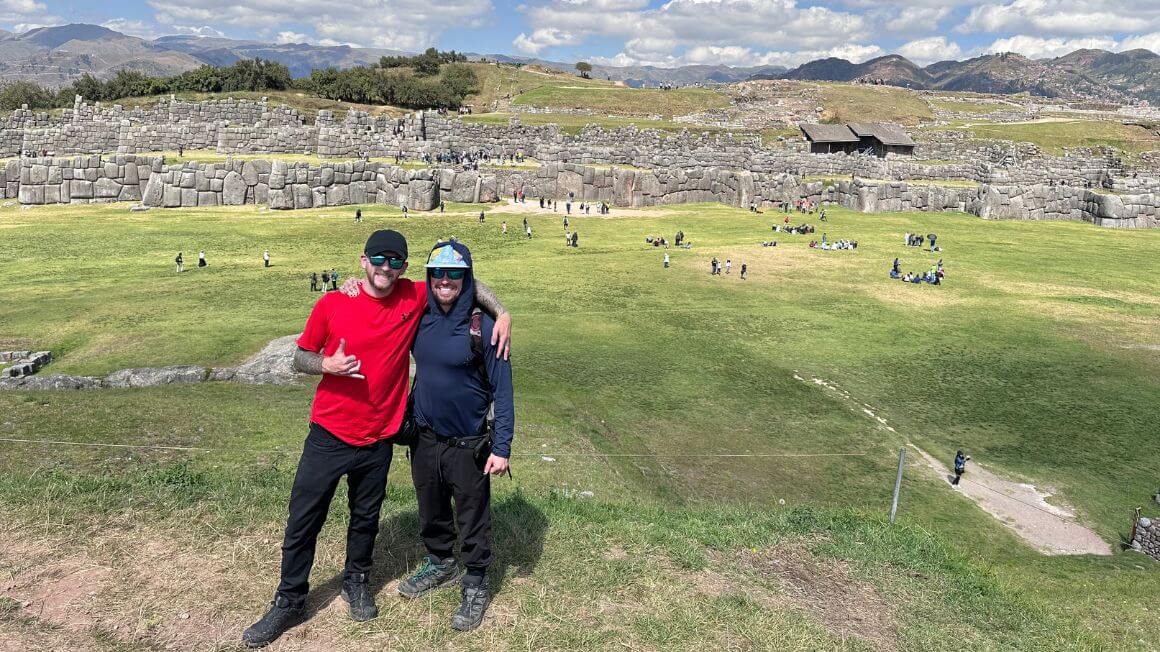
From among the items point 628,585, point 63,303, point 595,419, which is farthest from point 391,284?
point 63,303

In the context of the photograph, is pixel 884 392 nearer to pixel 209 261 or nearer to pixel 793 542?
pixel 793 542

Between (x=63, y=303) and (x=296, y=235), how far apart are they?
1285 cm

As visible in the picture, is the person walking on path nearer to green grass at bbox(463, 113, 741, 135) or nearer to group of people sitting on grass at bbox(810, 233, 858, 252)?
group of people sitting on grass at bbox(810, 233, 858, 252)

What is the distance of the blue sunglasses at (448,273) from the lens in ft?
15.5

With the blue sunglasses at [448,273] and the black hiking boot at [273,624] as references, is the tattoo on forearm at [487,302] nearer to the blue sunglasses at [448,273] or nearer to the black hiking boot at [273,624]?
the blue sunglasses at [448,273]

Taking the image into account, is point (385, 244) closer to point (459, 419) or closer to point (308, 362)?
point (308, 362)

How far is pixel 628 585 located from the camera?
5836 mm

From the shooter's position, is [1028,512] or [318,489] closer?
[318,489]

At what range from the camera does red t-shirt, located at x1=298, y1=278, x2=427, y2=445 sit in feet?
15.6

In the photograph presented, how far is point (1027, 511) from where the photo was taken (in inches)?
486

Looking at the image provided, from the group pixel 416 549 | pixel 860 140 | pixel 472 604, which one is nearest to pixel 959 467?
pixel 416 549

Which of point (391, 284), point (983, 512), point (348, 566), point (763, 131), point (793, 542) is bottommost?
point (983, 512)

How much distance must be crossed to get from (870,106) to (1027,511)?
297 feet

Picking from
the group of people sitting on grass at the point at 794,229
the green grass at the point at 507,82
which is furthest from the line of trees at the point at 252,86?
the group of people sitting on grass at the point at 794,229
